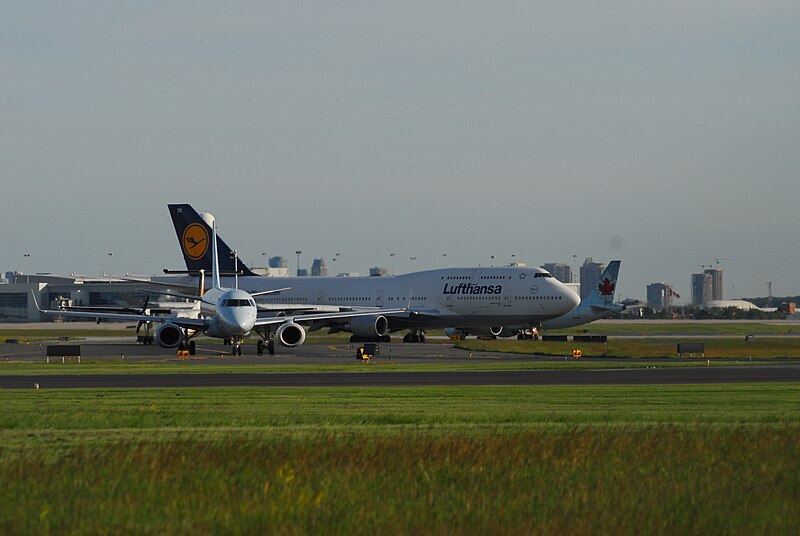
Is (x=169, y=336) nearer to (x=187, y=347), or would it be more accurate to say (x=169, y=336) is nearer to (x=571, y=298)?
(x=187, y=347)

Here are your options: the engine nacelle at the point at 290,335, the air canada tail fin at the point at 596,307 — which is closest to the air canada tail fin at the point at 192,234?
the air canada tail fin at the point at 596,307

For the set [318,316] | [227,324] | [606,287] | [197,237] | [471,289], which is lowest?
[227,324]

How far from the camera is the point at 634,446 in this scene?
18.4 m

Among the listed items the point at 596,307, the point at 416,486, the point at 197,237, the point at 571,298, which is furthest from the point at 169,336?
the point at 416,486

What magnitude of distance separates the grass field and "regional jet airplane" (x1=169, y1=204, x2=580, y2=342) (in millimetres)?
53283

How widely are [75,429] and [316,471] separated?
765cm

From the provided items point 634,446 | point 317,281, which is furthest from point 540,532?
point 317,281

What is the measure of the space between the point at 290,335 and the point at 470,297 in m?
21.5

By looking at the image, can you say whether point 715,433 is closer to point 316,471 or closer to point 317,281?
point 316,471

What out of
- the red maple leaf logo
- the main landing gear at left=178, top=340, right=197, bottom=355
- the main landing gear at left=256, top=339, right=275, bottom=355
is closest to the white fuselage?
the red maple leaf logo

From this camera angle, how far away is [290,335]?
65.1m

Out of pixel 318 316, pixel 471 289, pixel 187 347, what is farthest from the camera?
pixel 471 289

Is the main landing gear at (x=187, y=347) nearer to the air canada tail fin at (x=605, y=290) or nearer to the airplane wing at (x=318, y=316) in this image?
the airplane wing at (x=318, y=316)

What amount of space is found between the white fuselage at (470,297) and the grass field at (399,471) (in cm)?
5593
